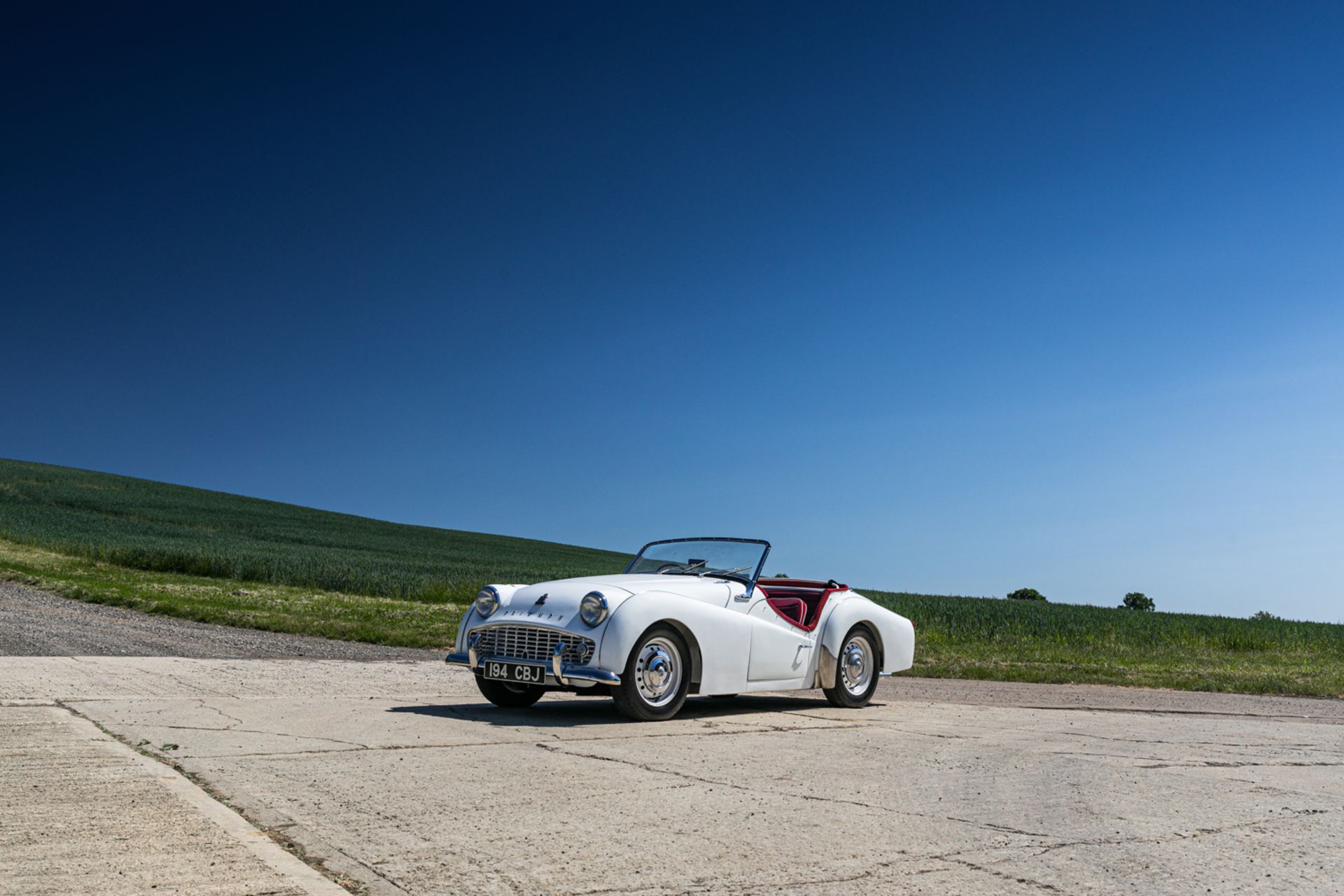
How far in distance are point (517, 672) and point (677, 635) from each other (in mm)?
1296

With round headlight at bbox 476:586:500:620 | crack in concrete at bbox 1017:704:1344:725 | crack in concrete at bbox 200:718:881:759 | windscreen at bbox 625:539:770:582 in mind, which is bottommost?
crack in concrete at bbox 200:718:881:759

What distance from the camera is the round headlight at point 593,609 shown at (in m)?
8.28

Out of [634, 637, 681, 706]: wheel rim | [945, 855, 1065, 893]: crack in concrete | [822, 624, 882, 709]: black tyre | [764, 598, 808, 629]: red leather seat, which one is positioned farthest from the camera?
[822, 624, 882, 709]: black tyre

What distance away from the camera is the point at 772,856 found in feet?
14.2

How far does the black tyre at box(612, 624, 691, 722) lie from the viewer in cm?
837

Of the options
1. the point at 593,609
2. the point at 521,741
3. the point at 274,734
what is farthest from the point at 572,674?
the point at 274,734

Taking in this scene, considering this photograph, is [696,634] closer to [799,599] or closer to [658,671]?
[658,671]

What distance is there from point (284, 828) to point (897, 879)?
2.53 m

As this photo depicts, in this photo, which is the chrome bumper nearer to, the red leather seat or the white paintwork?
the white paintwork

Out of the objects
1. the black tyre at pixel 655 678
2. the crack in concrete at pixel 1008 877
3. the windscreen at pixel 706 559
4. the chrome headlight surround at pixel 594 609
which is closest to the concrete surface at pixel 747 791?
the crack in concrete at pixel 1008 877

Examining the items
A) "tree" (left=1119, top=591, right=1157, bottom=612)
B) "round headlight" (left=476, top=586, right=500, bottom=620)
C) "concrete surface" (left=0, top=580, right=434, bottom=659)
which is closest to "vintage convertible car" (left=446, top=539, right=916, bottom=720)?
"round headlight" (left=476, top=586, right=500, bottom=620)

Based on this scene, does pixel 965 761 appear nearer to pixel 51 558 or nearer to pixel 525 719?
pixel 525 719

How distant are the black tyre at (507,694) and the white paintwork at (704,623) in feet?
1.48

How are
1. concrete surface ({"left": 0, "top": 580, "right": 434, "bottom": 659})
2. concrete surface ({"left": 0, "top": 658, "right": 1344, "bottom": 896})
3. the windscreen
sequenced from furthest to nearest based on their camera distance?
concrete surface ({"left": 0, "top": 580, "right": 434, "bottom": 659}), the windscreen, concrete surface ({"left": 0, "top": 658, "right": 1344, "bottom": 896})
